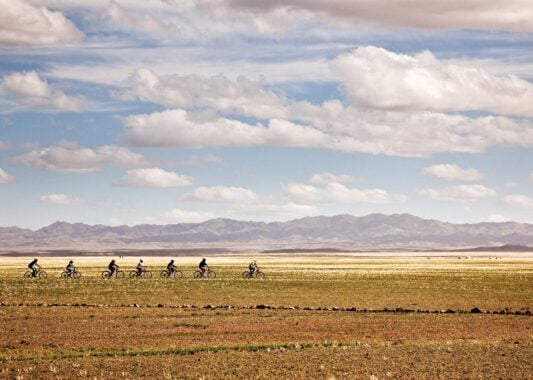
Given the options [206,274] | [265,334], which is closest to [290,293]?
[265,334]

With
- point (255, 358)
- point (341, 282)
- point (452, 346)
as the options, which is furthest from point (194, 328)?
point (341, 282)

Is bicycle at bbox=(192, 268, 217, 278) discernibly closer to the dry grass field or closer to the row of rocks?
the dry grass field

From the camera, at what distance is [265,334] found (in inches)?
1155

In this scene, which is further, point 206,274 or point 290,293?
point 206,274

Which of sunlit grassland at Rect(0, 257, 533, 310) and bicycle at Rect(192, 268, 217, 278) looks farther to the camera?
bicycle at Rect(192, 268, 217, 278)

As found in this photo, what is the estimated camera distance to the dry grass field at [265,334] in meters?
21.4

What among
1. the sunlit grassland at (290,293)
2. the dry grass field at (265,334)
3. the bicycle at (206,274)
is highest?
the bicycle at (206,274)

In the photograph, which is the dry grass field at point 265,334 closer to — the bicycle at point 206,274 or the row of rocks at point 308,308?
the row of rocks at point 308,308

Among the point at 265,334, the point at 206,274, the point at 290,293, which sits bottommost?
the point at 265,334

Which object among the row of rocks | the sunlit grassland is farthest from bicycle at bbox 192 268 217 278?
the row of rocks

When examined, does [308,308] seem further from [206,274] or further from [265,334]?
[206,274]

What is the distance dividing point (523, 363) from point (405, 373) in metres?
3.95

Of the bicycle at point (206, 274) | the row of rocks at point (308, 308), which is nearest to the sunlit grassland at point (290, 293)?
the row of rocks at point (308, 308)

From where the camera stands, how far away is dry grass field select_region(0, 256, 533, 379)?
21.4m
